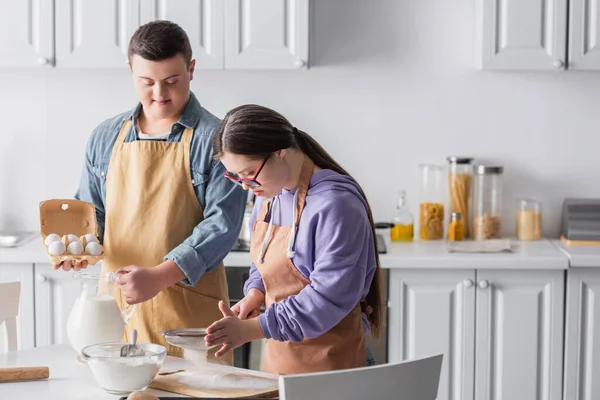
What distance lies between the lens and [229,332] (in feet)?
6.42

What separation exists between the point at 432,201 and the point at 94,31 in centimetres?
150

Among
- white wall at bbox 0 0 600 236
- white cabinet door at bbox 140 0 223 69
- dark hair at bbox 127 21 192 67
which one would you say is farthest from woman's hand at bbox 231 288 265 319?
white wall at bbox 0 0 600 236

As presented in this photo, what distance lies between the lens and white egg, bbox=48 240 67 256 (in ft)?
7.78

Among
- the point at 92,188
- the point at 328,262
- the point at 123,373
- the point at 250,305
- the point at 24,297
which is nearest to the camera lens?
the point at 123,373

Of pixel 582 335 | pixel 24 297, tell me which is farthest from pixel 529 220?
pixel 24 297

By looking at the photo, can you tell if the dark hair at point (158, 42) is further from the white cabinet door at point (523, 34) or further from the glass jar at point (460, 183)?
the glass jar at point (460, 183)

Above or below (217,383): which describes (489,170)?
above

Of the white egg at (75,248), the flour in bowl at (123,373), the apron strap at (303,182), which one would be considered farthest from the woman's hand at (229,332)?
the white egg at (75,248)

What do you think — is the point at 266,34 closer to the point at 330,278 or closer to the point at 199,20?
the point at 199,20

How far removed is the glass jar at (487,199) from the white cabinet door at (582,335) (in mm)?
466

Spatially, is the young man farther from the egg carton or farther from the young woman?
the young woman

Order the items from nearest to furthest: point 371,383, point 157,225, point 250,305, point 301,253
→ point 371,383
point 301,253
point 250,305
point 157,225

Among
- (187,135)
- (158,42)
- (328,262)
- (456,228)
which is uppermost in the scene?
(158,42)

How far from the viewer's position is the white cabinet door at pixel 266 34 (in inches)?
139
